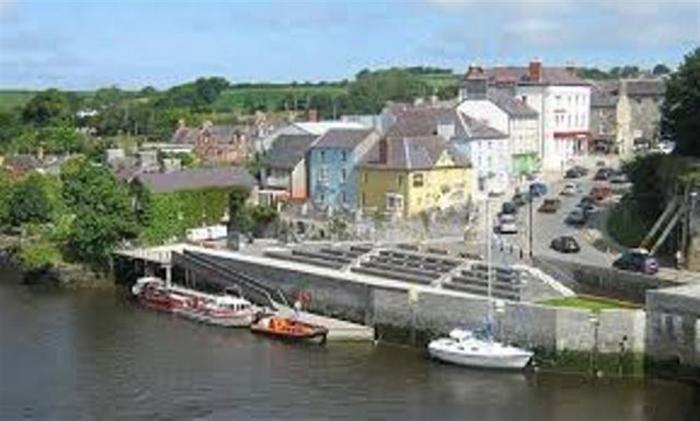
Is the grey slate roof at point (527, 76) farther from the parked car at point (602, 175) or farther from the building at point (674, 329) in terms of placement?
the building at point (674, 329)

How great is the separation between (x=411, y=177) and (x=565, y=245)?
1293 cm


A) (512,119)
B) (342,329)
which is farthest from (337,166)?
(342,329)

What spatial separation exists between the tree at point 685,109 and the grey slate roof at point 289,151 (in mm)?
19745

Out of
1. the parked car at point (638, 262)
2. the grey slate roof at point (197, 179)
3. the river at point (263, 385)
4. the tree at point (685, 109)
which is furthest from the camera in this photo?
the grey slate roof at point (197, 179)

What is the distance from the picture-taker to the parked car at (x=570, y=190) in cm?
6731

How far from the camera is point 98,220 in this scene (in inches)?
2188

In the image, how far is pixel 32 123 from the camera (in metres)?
122

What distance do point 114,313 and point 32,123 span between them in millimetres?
77251

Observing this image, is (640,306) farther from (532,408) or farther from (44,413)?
(44,413)

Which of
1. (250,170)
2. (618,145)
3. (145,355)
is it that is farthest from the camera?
(618,145)

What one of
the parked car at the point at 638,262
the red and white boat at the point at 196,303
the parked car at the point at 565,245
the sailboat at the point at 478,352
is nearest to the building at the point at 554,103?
the parked car at the point at 565,245

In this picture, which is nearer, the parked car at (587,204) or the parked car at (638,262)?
the parked car at (638,262)

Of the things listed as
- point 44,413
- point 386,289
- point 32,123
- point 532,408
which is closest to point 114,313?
point 386,289

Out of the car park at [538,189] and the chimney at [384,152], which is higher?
the chimney at [384,152]
